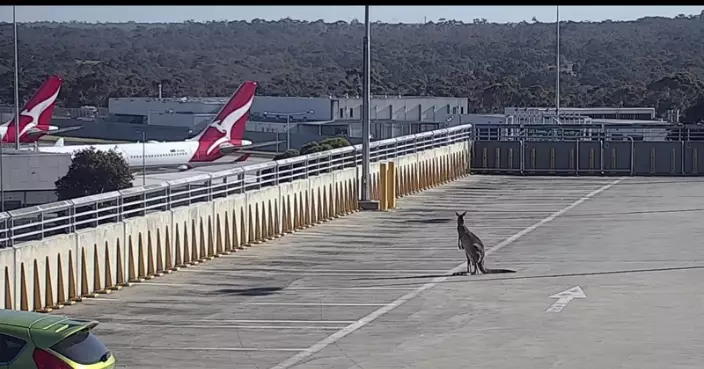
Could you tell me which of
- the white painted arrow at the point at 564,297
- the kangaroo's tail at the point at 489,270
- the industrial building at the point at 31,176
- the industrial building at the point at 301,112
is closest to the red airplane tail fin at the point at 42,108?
the industrial building at the point at 301,112

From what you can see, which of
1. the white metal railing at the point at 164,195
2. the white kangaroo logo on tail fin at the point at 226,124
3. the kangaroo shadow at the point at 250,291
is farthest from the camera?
the white kangaroo logo on tail fin at the point at 226,124

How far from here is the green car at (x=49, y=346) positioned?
32.4ft

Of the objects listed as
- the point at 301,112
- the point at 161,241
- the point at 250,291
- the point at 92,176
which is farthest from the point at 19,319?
the point at 301,112

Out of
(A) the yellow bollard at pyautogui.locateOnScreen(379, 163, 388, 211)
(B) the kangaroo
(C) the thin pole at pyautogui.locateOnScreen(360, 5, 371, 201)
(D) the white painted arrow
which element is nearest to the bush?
(C) the thin pole at pyautogui.locateOnScreen(360, 5, 371, 201)

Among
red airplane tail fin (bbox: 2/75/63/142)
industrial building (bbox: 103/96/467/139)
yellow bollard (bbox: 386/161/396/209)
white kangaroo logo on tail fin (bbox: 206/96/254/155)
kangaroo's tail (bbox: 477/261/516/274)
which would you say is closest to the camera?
kangaroo's tail (bbox: 477/261/516/274)

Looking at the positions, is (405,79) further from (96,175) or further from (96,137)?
(96,175)

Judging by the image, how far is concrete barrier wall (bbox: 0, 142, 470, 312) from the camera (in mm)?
18078

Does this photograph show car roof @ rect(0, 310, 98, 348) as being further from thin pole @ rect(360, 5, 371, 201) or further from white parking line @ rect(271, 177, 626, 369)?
thin pole @ rect(360, 5, 371, 201)

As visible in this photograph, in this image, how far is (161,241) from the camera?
2252 cm

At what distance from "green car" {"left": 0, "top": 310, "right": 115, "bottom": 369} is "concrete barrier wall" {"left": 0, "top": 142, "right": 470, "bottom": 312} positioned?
7.22 m

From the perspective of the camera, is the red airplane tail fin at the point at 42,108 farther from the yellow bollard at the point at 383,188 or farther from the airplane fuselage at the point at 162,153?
the yellow bollard at the point at 383,188

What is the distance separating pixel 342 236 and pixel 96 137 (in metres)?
47.7

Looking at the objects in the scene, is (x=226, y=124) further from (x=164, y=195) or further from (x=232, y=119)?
(x=164, y=195)

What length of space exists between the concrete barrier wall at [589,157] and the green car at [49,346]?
3919 cm
